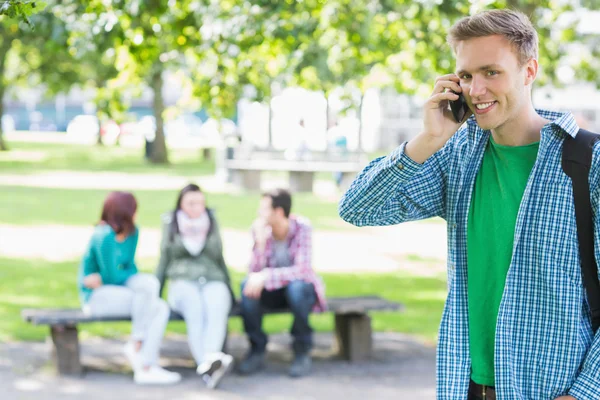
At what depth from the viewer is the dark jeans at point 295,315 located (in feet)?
25.1

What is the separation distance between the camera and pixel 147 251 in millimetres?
14367

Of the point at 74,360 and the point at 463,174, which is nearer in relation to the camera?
the point at 463,174

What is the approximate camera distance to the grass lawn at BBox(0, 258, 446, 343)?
919 centimetres

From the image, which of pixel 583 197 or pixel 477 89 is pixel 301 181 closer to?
pixel 477 89

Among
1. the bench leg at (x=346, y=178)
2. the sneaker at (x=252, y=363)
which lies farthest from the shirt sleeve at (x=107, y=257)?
the bench leg at (x=346, y=178)

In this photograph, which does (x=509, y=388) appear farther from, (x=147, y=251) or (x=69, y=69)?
(x=69, y=69)

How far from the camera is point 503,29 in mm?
2752

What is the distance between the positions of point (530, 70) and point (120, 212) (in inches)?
A: 201

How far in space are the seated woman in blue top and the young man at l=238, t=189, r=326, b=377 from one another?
653 mm

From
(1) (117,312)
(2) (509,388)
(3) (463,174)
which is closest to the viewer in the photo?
(2) (509,388)

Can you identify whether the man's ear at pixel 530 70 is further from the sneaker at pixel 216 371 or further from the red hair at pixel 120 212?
the red hair at pixel 120 212

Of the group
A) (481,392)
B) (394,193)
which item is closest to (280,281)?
(394,193)

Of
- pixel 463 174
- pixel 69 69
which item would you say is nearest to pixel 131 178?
pixel 69 69

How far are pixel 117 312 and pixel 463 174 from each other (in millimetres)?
5008
